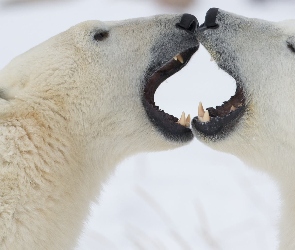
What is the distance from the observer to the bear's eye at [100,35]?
4156 mm

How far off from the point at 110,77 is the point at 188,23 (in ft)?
1.80

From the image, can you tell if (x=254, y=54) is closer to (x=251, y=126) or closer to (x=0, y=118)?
(x=251, y=126)

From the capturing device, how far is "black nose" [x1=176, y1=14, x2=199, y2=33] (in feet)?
13.7

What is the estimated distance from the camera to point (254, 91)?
4.07 meters

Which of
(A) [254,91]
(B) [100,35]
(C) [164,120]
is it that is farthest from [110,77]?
(A) [254,91]

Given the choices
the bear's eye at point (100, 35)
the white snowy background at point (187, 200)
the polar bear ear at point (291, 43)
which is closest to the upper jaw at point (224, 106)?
the polar bear ear at point (291, 43)

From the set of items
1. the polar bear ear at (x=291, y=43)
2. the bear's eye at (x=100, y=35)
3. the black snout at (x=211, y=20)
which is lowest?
the polar bear ear at (x=291, y=43)

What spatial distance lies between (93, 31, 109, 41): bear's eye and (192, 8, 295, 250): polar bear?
0.53m

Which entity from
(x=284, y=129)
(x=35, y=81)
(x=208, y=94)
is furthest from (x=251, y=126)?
(x=208, y=94)

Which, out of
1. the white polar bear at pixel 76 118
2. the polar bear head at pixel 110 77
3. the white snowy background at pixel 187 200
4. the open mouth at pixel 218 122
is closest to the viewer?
the white polar bear at pixel 76 118

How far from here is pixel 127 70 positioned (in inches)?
163

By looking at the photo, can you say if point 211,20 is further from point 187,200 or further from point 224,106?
point 187,200

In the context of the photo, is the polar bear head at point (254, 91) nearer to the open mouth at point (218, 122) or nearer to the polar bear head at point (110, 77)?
the open mouth at point (218, 122)

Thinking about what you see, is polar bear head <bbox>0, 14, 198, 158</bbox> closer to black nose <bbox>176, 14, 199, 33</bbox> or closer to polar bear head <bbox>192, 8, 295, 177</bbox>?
black nose <bbox>176, 14, 199, 33</bbox>
